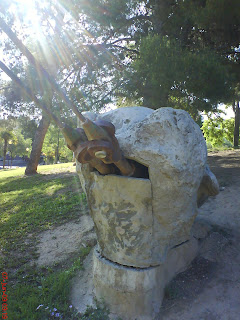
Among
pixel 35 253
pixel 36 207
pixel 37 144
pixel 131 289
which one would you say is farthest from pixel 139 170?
pixel 37 144

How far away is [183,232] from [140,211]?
0.77 m

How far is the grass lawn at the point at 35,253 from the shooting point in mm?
3193

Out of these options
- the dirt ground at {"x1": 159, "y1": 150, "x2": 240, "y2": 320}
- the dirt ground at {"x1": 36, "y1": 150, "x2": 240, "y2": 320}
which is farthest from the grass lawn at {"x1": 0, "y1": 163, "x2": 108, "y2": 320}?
the dirt ground at {"x1": 159, "y1": 150, "x2": 240, "y2": 320}

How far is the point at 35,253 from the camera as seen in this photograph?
15.0 feet

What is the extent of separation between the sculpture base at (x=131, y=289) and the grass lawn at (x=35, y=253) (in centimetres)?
21

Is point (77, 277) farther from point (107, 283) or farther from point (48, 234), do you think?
point (48, 234)

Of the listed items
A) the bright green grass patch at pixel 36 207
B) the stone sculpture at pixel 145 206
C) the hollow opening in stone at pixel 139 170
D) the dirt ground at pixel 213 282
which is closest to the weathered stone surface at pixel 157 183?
the stone sculpture at pixel 145 206

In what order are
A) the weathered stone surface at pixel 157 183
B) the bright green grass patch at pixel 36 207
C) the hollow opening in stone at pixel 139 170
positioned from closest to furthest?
the weathered stone surface at pixel 157 183
the hollow opening in stone at pixel 139 170
the bright green grass patch at pixel 36 207

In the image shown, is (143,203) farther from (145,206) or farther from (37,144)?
(37,144)

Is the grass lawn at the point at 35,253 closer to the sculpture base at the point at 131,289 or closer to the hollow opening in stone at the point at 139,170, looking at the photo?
the sculpture base at the point at 131,289

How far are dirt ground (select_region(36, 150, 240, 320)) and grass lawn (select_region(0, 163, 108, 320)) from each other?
20 centimetres

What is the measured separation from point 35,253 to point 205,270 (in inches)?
111

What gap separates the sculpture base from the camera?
301 centimetres

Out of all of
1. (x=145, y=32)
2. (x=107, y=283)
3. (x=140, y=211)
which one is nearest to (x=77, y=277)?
(x=107, y=283)
